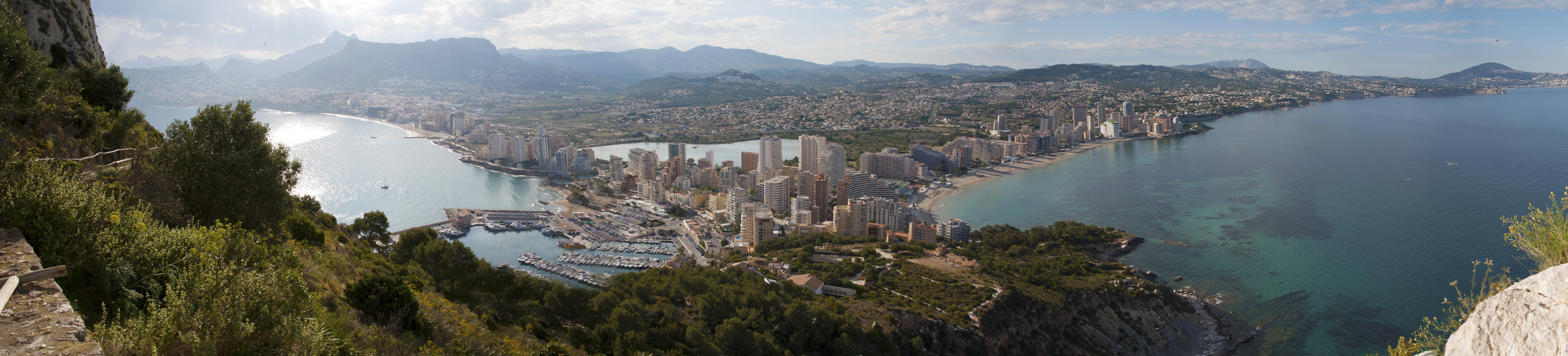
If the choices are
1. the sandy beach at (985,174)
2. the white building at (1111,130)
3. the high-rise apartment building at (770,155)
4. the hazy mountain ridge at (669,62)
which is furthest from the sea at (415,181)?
the hazy mountain ridge at (669,62)

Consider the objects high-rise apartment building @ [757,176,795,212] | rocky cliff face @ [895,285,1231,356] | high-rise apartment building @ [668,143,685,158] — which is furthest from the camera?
high-rise apartment building @ [668,143,685,158]

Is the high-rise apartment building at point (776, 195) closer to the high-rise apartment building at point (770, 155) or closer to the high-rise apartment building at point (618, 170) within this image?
the high-rise apartment building at point (770, 155)

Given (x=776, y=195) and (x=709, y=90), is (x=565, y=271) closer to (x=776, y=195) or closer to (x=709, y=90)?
(x=776, y=195)

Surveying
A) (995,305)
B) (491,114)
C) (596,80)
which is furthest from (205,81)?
(995,305)

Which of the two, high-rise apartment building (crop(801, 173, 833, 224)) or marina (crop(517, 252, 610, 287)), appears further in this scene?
high-rise apartment building (crop(801, 173, 833, 224))

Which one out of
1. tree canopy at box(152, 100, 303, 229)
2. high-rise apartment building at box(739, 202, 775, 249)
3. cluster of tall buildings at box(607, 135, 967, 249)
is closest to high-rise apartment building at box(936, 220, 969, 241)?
cluster of tall buildings at box(607, 135, 967, 249)

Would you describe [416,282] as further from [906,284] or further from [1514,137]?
[1514,137]

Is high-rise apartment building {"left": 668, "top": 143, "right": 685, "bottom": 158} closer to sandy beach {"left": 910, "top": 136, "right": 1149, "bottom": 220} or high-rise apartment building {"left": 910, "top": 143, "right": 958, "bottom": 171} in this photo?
high-rise apartment building {"left": 910, "top": 143, "right": 958, "bottom": 171}
